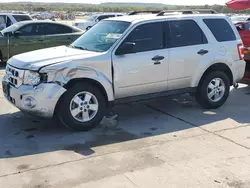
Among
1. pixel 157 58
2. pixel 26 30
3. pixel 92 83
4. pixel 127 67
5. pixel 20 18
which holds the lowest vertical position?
pixel 92 83

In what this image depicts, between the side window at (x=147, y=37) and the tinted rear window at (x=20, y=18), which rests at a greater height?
the tinted rear window at (x=20, y=18)

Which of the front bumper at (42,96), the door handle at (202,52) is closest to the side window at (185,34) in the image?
the door handle at (202,52)

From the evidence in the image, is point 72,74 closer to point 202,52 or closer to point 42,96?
point 42,96

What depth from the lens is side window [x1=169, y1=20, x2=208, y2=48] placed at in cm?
701

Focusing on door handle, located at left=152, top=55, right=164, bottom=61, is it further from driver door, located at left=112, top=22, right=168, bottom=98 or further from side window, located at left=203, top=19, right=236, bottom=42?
side window, located at left=203, top=19, right=236, bottom=42

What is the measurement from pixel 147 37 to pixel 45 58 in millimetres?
1770

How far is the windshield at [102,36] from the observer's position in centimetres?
652

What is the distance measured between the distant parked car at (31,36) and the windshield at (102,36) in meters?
5.87

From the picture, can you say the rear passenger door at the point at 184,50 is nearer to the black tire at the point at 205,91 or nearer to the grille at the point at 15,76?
the black tire at the point at 205,91

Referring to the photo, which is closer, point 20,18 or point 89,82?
point 89,82

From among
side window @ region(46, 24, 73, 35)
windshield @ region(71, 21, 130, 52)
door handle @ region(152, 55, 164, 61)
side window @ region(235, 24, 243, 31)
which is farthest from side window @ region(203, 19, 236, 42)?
side window @ region(46, 24, 73, 35)

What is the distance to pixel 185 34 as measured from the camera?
715 centimetres

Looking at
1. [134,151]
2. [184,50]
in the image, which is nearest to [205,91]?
[184,50]

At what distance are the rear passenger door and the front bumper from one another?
2100 millimetres
